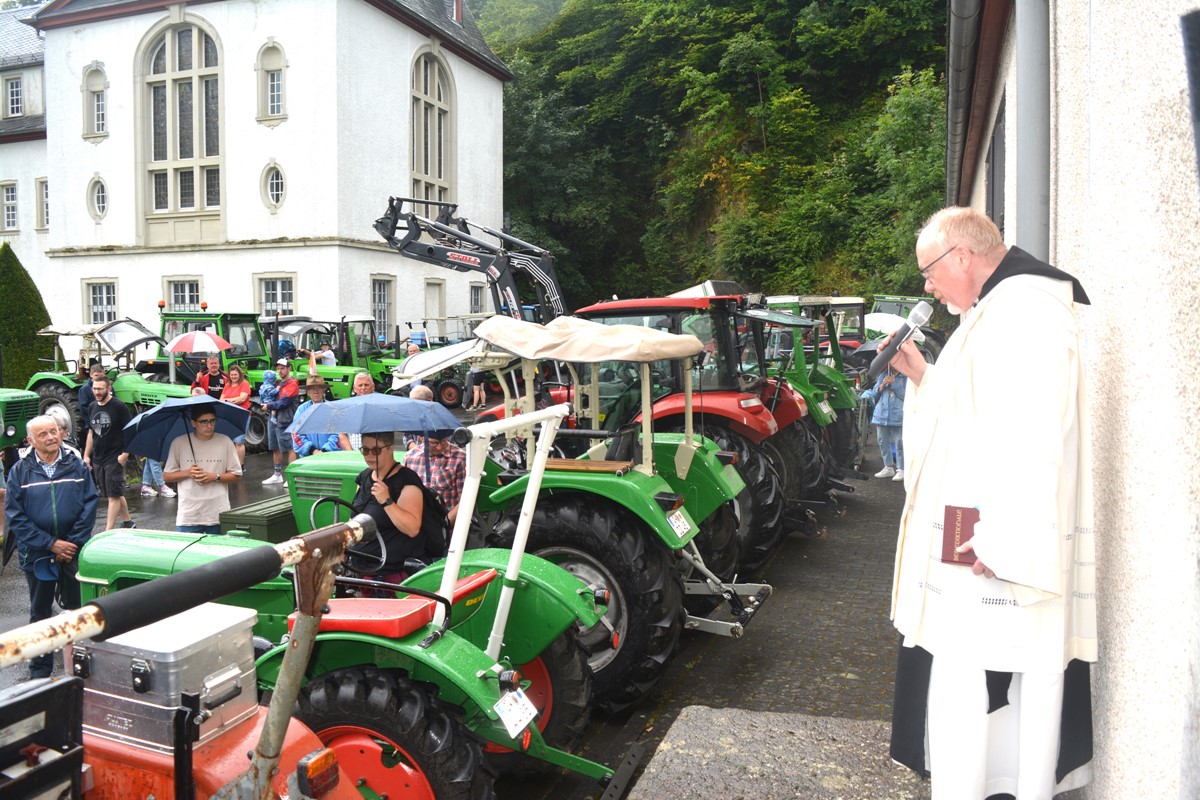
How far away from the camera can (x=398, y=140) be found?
28.1 m

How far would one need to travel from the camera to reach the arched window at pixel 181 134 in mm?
27344

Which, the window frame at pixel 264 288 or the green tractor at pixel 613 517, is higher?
the window frame at pixel 264 288

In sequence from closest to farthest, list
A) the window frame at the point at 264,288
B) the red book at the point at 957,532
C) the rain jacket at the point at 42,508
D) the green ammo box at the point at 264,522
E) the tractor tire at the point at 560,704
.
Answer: the red book at the point at 957,532 < the tractor tire at the point at 560,704 < the green ammo box at the point at 264,522 < the rain jacket at the point at 42,508 < the window frame at the point at 264,288

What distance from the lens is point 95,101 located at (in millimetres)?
28656

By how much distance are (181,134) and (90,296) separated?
19.2ft

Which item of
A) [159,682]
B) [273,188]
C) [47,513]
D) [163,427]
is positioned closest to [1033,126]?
[159,682]

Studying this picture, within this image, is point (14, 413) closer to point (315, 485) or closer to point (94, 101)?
point (315, 485)

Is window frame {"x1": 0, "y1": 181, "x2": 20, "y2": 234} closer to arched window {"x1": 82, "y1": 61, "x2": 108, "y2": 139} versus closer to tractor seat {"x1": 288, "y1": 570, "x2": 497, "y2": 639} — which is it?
arched window {"x1": 82, "y1": 61, "x2": 108, "y2": 139}

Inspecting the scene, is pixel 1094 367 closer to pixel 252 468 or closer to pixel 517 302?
pixel 517 302

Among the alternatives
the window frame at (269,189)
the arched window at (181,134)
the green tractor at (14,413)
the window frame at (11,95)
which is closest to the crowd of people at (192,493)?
the green tractor at (14,413)

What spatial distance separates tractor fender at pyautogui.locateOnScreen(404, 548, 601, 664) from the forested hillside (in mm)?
19889

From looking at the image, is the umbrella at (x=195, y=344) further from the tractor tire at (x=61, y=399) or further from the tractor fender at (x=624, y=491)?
the tractor fender at (x=624, y=491)

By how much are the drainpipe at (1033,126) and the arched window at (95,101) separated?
30275 millimetres

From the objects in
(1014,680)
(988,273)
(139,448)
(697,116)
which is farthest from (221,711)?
(697,116)
